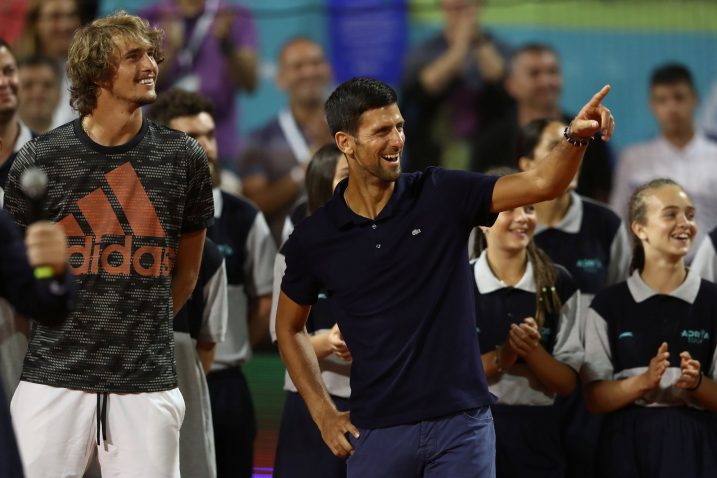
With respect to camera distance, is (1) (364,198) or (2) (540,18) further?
(2) (540,18)

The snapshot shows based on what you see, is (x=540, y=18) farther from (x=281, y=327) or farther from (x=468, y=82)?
(x=281, y=327)

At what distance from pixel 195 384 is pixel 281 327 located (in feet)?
2.49

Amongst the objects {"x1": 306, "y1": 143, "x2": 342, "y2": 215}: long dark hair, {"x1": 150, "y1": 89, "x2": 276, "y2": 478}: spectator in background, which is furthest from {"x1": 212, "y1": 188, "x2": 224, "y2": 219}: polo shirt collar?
{"x1": 306, "y1": 143, "x2": 342, "y2": 215}: long dark hair

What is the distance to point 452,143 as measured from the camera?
8.29m

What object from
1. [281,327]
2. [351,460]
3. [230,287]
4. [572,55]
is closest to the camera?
[351,460]

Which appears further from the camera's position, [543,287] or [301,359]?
[543,287]

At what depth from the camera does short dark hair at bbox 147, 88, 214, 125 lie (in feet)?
17.8

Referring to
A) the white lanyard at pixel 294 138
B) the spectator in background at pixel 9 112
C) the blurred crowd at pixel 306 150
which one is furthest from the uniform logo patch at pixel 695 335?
the white lanyard at pixel 294 138

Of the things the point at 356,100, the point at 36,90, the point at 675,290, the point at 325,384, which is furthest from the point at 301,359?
the point at 36,90

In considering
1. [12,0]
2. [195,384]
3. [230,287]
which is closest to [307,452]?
[195,384]

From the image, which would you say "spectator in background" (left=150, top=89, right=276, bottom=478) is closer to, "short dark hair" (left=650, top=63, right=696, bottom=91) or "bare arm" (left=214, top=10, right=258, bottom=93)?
"bare arm" (left=214, top=10, right=258, bottom=93)

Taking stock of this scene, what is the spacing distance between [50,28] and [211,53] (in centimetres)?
121

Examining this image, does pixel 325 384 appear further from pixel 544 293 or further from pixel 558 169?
pixel 558 169

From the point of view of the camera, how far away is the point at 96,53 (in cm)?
385
